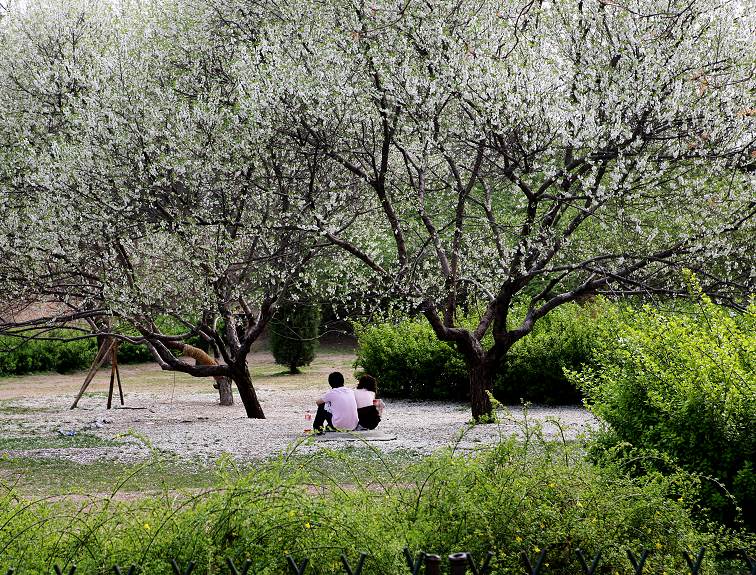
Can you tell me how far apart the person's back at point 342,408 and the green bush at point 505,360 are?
3641mm

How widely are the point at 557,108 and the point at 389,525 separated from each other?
720 cm

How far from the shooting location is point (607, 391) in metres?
6.86

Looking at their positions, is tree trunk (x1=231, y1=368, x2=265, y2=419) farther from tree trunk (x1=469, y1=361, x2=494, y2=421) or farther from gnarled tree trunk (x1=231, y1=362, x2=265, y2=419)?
tree trunk (x1=469, y1=361, x2=494, y2=421)

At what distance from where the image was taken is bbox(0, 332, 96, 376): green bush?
75.3 ft

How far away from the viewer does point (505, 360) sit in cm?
1575

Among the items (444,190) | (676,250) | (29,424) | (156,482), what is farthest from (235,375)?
(676,250)

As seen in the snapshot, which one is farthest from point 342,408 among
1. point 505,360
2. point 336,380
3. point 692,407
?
point 692,407

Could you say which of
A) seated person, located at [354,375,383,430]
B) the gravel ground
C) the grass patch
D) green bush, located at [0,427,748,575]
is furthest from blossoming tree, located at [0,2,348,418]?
green bush, located at [0,427,748,575]

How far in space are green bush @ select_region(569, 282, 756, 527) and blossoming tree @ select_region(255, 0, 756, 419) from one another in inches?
144

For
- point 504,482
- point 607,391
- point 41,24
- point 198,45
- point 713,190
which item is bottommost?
point 504,482

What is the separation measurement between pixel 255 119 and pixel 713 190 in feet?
19.9

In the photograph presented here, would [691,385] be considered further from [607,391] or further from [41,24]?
[41,24]

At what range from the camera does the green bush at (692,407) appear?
222 inches

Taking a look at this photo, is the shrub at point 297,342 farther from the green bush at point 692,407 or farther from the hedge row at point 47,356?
the green bush at point 692,407
